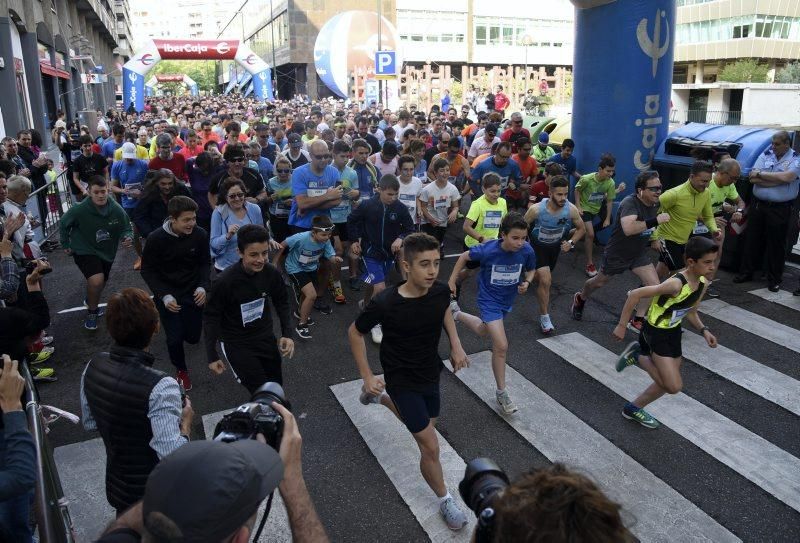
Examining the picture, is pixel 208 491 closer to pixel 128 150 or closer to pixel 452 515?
pixel 452 515

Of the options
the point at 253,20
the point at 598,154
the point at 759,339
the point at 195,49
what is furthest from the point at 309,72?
the point at 759,339

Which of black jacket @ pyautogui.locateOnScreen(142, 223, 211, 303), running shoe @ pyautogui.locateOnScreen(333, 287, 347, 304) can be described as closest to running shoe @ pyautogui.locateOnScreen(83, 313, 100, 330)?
black jacket @ pyautogui.locateOnScreen(142, 223, 211, 303)

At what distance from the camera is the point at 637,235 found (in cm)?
721

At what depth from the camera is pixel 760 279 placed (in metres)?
9.15

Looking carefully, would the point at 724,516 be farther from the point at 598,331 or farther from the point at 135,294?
Result: the point at 135,294

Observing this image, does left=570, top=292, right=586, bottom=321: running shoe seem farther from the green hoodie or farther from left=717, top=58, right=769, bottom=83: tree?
left=717, top=58, right=769, bottom=83: tree

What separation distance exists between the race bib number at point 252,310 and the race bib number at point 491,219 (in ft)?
11.5

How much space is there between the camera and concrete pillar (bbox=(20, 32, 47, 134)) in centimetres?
2459

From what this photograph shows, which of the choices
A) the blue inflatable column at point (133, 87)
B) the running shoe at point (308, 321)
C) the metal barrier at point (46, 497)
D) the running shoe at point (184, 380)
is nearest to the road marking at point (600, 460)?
the running shoe at point (308, 321)

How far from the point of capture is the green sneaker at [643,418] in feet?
17.5

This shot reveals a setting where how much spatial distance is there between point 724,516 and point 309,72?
69.0 m

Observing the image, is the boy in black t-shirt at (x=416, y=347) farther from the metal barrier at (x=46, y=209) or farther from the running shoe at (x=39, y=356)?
the metal barrier at (x=46, y=209)

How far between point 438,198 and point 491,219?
1.27 m

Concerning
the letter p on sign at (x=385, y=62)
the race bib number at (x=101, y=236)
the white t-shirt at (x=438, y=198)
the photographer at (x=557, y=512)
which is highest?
the letter p on sign at (x=385, y=62)
